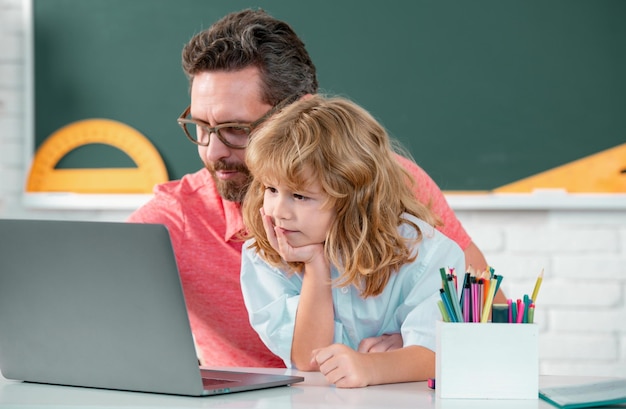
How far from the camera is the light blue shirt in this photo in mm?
1306

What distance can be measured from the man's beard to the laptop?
0.56 m

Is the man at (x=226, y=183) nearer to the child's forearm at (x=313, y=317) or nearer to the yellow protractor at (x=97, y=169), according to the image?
the child's forearm at (x=313, y=317)

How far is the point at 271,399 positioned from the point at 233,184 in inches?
26.5

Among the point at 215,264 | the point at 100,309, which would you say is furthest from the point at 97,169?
the point at 100,309

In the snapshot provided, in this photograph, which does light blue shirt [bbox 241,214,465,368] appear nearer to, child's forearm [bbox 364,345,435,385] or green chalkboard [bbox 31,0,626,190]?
child's forearm [bbox 364,345,435,385]

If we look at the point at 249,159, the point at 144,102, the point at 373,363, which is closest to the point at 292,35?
the point at 249,159

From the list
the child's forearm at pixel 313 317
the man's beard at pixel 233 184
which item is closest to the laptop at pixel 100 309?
the child's forearm at pixel 313 317

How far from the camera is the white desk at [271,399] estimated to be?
968 mm

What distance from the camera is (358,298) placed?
134 cm

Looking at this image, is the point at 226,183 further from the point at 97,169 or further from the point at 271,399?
the point at 97,169

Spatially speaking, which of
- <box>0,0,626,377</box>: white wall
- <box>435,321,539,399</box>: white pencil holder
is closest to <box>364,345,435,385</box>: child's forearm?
<box>435,321,539,399</box>: white pencil holder

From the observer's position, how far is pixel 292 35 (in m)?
1.79

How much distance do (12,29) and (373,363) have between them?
68.7 inches

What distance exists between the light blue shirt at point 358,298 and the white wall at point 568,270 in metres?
0.93
